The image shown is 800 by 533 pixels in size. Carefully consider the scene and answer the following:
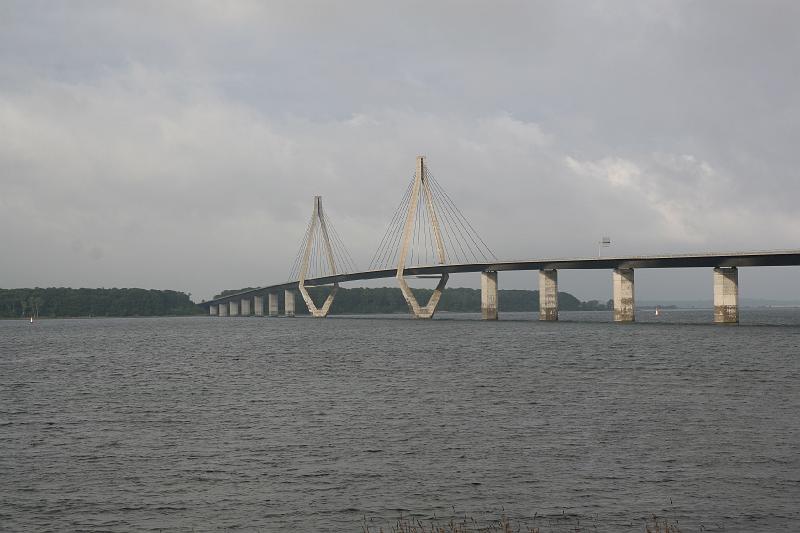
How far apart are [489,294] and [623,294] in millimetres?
28754

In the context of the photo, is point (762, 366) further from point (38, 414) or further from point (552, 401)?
point (38, 414)

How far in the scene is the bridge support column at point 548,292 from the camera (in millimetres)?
130375

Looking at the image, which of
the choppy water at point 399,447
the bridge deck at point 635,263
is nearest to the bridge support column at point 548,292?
the bridge deck at point 635,263

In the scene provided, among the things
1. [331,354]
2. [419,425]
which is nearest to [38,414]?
[419,425]

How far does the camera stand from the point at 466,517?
17.6 meters

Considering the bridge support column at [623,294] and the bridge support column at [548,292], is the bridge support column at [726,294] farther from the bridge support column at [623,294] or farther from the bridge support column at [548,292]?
the bridge support column at [548,292]

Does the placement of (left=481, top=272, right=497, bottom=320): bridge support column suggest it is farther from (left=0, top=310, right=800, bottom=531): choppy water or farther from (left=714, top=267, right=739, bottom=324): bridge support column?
(left=0, top=310, right=800, bottom=531): choppy water

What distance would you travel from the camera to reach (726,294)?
109 metres

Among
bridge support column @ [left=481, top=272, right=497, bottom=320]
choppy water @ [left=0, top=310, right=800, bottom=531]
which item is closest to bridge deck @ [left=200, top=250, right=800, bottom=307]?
bridge support column @ [left=481, top=272, right=497, bottom=320]

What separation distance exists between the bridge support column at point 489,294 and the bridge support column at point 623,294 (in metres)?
22.8

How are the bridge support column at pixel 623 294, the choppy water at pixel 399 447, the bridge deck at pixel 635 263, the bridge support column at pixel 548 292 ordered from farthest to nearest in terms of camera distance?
the bridge support column at pixel 548 292 < the bridge support column at pixel 623 294 < the bridge deck at pixel 635 263 < the choppy water at pixel 399 447

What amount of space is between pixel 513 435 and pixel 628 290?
100 metres

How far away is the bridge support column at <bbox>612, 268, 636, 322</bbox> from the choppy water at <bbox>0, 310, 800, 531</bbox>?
69.9 metres

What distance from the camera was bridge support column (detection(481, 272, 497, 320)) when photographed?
142 meters
